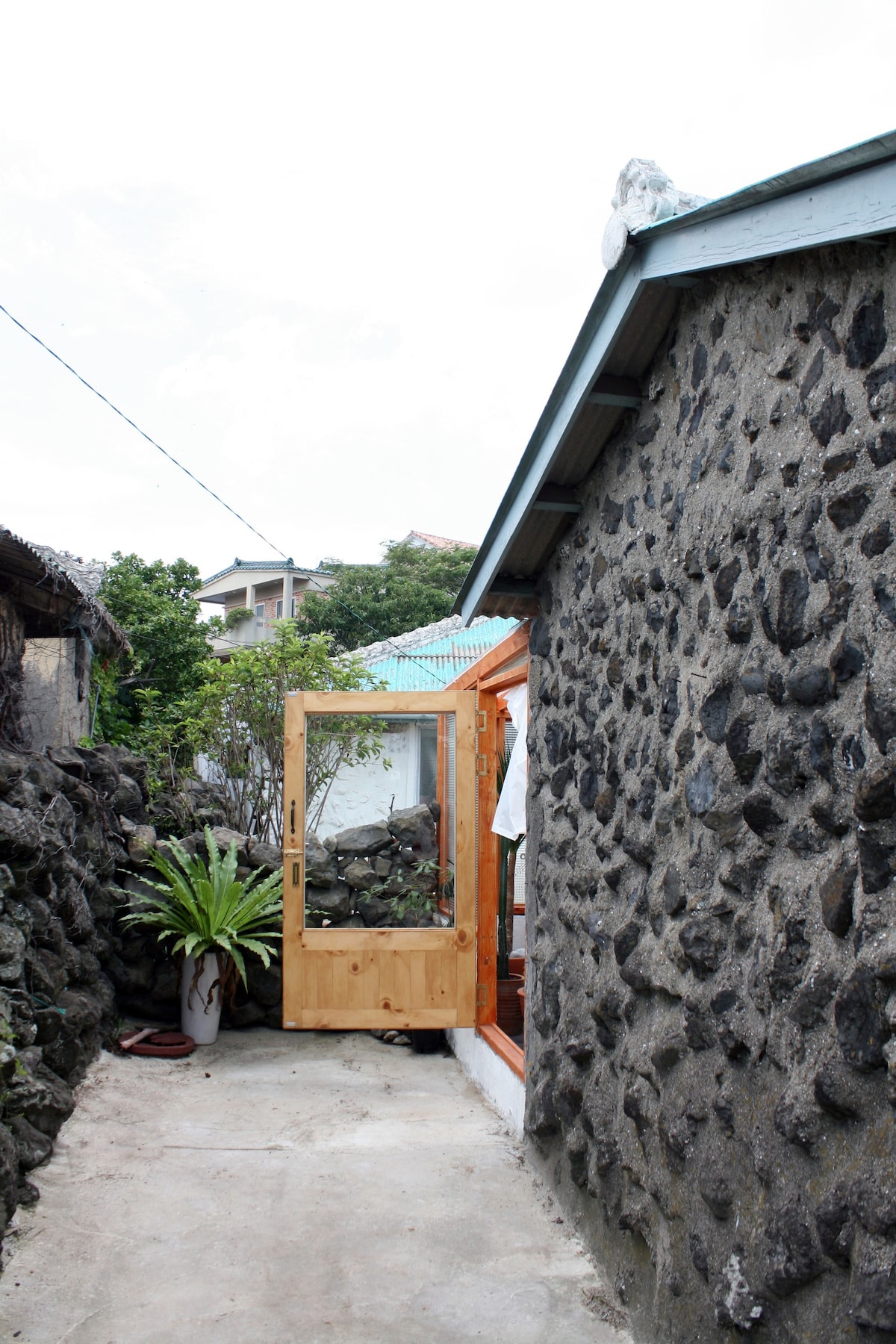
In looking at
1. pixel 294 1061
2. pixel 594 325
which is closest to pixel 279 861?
pixel 294 1061

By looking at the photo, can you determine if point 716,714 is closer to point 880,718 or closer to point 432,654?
point 880,718

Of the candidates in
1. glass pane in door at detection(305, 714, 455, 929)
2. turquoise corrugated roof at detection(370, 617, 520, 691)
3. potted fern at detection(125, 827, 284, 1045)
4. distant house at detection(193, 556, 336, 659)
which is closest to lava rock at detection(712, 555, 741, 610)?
glass pane in door at detection(305, 714, 455, 929)

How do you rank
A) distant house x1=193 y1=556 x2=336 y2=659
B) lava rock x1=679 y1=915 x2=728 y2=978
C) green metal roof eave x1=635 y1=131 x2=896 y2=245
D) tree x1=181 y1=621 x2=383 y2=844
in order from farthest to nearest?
distant house x1=193 y1=556 x2=336 y2=659 → tree x1=181 y1=621 x2=383 y2=844 → lava rock x1=679 y1=915 x2=728 y2=978 → green metal roof eave x1=635 y1=131 x2=896 y2=245

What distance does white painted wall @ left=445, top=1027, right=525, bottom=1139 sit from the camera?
14.8 feet

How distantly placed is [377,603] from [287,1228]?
61.2 feet

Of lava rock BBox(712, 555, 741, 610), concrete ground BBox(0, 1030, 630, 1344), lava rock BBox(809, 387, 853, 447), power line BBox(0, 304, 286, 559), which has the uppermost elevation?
power line BBox(0, 304, 286, 559)

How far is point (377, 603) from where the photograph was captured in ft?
71.4

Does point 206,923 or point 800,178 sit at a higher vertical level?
point 800,178

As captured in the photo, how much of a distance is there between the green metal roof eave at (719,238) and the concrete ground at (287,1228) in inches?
99.5

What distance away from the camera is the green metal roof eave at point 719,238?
5.42ft

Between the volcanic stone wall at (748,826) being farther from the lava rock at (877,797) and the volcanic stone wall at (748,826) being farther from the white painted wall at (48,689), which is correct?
the white painted wall at (48,689)

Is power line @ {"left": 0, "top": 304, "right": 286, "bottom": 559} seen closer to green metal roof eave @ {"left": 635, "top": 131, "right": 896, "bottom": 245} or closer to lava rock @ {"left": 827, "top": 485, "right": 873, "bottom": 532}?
green metal roof eave @ {"left": 635, "top": 131, "right": 896, "bottom": 245}

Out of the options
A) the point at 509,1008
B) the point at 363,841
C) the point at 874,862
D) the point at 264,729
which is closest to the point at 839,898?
the point at 874,862

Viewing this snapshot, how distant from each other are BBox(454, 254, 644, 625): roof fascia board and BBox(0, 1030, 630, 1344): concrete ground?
2.39 m
